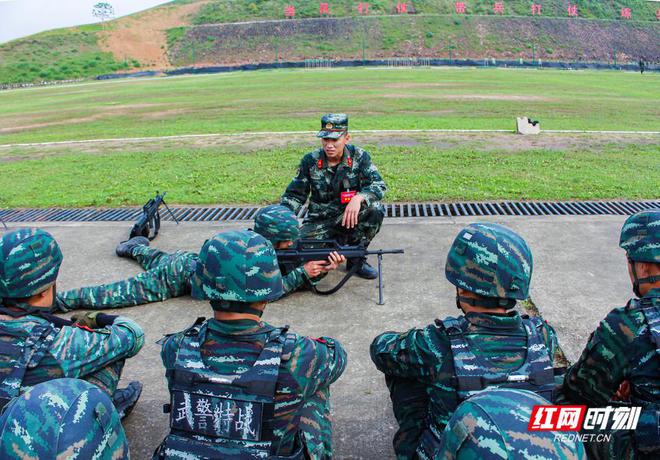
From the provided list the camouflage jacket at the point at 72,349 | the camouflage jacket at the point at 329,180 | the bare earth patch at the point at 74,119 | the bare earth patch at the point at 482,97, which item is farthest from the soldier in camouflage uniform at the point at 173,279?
the bare earth patch at the point at 482,97

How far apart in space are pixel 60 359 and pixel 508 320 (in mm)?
2060

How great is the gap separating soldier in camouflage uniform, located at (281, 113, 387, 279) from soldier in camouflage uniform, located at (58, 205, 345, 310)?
79 cm

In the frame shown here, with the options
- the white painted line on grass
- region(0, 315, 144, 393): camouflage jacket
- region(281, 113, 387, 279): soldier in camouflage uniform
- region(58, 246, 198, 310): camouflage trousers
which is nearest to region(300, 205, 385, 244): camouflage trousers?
region(281, 113, 387, 279): soldier in camouflage uniform

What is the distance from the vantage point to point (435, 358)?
2.34m

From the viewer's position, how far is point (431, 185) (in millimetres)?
8000

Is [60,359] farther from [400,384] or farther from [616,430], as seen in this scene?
[616,430]

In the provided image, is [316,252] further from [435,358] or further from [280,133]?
[280,133]

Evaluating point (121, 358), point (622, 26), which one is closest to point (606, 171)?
point (121, 358)

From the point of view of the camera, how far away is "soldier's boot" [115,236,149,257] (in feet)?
18.6

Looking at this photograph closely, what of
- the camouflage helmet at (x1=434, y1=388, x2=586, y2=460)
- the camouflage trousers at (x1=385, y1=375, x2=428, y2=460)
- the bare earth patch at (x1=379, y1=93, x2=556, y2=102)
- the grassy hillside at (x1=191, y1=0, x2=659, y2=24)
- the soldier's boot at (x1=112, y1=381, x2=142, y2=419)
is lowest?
the bare earth patch at (x1=379, y1=93, x2=556, y2=102)

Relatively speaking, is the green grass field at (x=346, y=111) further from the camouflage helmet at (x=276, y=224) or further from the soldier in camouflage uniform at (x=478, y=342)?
the soldier in camouflage uniform at (x=478, y=342)

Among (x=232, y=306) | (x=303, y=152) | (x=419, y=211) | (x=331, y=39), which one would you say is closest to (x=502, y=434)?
(x=232, y=306)

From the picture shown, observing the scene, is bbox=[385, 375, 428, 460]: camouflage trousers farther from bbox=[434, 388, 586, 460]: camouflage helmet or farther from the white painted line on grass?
the white painted line on grass

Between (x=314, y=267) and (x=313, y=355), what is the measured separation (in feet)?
7.03
